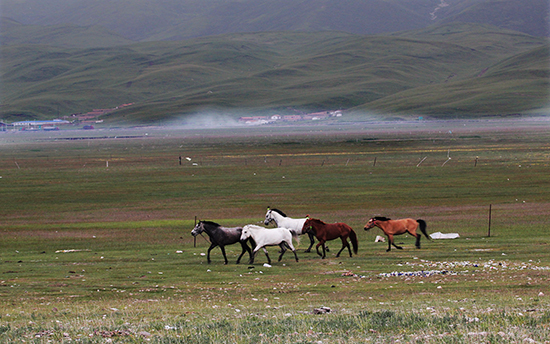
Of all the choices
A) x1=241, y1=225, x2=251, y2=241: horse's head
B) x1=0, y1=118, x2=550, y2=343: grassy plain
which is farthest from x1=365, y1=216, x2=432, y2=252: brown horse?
x1=241, y1=225, x2=251, y2=241: horse's head

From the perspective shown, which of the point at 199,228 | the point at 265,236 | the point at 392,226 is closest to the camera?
the point at 265,236

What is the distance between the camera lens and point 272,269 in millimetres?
19594

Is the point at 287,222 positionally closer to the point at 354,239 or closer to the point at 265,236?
the point at 265,236

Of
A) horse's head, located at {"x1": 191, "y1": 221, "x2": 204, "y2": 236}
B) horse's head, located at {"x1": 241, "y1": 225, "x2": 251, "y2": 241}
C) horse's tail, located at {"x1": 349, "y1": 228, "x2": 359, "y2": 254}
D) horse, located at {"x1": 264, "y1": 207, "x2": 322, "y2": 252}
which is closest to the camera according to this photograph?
horse's head, located at {"x1": 241, "y1": 225, "x2": 251, "y2": 241}

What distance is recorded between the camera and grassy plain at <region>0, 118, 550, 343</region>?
36.4 feet

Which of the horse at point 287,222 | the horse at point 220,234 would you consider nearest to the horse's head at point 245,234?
the horse at point 220,234

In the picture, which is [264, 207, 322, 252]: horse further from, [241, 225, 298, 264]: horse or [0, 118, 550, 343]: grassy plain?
[241, 225, 298, 264]: horse

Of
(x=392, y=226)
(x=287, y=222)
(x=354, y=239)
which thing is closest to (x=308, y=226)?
(x=287, y=222)

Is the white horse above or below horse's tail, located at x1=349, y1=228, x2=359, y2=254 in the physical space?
above

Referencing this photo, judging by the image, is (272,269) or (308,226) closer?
(272,269)

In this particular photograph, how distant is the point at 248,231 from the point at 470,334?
35.2ft

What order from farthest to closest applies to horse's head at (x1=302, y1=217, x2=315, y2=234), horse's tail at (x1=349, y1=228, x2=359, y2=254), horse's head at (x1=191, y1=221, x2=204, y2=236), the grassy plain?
horse's tail at (x1=349, y1=228, x2=359, y2=254) → horse's head at (x1=302, y1=217, x2=315, y2=234) → horse's head at (x1=191, y1=221, x2=204, y2=236) → the grassy plain

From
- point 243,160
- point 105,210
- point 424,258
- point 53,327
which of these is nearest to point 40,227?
point 105,210

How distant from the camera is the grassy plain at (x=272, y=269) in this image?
11.1m
